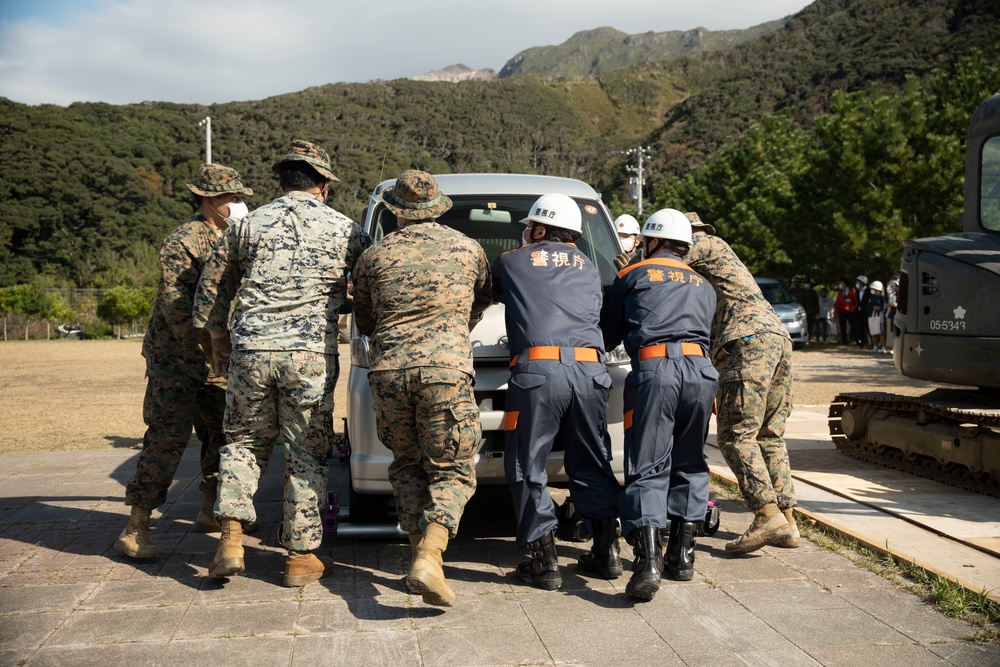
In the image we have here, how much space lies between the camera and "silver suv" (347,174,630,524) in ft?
19.6

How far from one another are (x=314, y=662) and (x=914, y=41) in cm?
9563

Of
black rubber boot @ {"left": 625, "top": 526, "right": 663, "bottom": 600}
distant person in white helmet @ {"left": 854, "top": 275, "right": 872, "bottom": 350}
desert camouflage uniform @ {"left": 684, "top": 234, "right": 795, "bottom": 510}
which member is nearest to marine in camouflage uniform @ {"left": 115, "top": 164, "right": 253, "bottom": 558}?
black rubber boot @ {"left": 625, "top": 526, "right": 663, "bottom": 600}

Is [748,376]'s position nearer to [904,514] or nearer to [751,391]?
[751,391]

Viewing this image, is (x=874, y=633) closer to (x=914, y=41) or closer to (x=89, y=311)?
(x=89, y=311)

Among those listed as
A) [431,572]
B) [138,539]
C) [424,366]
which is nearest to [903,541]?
[431,572]

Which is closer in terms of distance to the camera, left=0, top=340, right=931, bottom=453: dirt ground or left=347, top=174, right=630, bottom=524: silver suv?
left=347, top=174, right=630, bottom=524: silver suv

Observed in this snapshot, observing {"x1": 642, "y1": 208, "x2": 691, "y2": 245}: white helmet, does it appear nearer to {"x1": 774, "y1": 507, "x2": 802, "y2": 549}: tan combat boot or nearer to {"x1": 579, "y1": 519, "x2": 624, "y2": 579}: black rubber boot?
{"x1": 579, "y1": 519, "x2": 624, "y2": 579}: black rubber boot

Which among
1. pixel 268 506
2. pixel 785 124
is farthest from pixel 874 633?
pixel 785 124

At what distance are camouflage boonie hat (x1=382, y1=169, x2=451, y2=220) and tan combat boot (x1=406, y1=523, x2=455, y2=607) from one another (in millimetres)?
1705

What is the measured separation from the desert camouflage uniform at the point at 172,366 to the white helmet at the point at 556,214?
202 cm

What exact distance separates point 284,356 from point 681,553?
2484 mm

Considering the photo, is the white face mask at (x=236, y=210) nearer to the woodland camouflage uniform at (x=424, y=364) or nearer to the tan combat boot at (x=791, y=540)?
the woodland camouflage uniform at (x=424, y=364)

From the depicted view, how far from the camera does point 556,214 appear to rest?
5.78m

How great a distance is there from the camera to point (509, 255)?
5727mm
